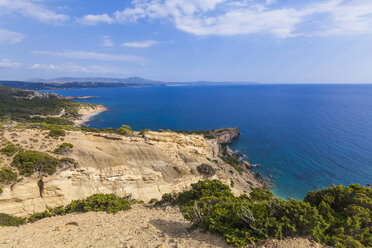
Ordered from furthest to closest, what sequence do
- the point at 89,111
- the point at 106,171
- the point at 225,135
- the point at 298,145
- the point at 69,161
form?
the point at 89,111 → the point at 225,135 → the point at 298,145 → the point at 106,171 → the point at 69,161

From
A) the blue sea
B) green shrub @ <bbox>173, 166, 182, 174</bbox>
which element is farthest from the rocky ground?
the blue sea

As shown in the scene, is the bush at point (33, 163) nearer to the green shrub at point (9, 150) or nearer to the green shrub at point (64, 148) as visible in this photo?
the green shrub at point (9, 150)

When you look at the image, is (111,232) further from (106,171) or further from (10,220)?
(106,171)

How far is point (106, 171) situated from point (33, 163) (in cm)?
832

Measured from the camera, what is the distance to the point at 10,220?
17000 mm

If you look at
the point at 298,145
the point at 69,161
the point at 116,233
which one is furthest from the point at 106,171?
the point at 298,145

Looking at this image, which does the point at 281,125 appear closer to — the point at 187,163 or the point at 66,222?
the point at 187,163

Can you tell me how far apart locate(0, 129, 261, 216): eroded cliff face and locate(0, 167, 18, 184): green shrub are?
0.78 m

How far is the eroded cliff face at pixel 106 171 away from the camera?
755 inches

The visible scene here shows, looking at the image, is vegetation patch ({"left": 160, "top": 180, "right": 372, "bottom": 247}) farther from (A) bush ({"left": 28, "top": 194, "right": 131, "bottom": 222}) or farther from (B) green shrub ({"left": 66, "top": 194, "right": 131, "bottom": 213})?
(A) bush ({"left": 28, "top": 194, "right": 131, "bottom": 222})

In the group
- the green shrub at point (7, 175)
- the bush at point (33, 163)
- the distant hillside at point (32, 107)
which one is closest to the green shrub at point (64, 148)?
the bush at point (33, 163)

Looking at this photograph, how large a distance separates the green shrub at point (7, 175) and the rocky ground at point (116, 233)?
481 cm

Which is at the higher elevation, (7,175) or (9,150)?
(9,150)

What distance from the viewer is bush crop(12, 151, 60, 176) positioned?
64.8 feet
